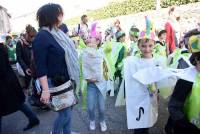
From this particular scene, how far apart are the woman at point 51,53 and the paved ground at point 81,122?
62.6 inches

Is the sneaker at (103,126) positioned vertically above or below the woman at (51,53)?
below

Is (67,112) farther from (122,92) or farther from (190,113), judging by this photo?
(190,113)

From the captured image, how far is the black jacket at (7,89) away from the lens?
469 cm

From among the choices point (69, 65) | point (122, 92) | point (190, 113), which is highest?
point (69, 65)

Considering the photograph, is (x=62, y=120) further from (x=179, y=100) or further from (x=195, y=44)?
(x=195, y=44)

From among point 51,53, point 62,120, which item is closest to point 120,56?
point 62,120

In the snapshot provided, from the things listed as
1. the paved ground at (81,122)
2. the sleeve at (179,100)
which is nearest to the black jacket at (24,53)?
the paved ground at (81,122)

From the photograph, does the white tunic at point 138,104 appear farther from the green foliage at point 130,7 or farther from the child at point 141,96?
the green foliage at point 130,7

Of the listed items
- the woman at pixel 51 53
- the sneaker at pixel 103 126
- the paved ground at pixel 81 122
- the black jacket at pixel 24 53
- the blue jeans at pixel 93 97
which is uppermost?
the woman at pixel 51 53

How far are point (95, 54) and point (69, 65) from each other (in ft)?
4.13

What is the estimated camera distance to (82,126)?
5.17 m

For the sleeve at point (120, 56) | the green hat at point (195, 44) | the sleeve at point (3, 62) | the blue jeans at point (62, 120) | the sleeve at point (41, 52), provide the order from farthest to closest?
1. the sleeve at point (120, 56)
2. the sleeve at point (3, 62)
3. the blue jeans at point (62, 120)
4. the sleeve at point (41, 52)
5. the green hat at point (195, 44)

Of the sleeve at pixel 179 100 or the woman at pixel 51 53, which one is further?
the woman at pixel 51 53

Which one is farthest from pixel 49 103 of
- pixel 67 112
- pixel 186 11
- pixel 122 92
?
pixel 186 11
